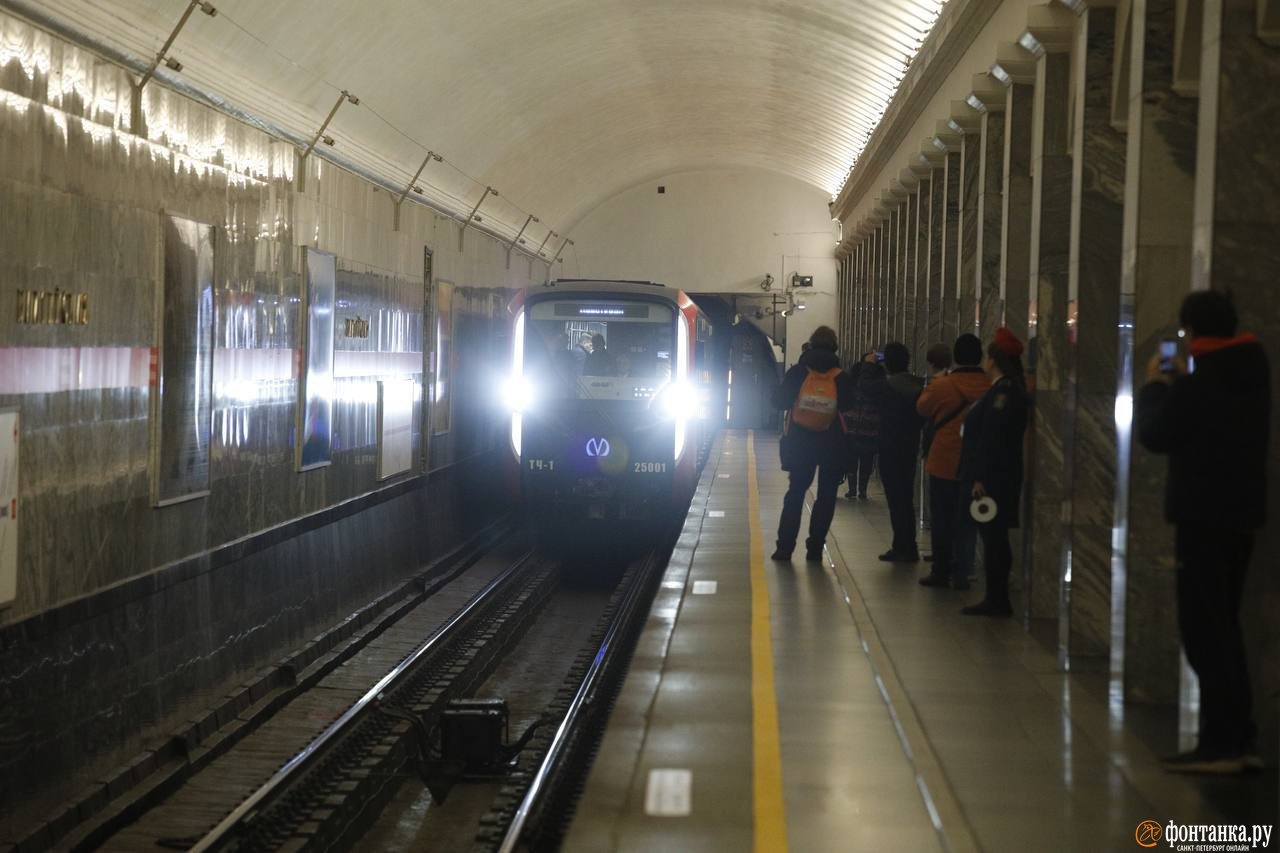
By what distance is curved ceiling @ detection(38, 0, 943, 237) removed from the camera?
12.8 metres

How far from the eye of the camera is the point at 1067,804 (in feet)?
19.8

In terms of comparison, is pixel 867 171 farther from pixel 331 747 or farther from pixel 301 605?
pixel 331 747

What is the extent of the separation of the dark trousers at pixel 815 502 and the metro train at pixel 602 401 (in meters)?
4.86

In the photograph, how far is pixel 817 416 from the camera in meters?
12.7

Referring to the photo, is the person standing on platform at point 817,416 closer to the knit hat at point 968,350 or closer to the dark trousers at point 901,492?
the dark trousers at point 901,492

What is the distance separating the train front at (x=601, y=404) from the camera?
59.5 ft

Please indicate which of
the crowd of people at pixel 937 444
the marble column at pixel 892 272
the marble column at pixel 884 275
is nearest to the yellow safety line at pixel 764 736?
the crowd of people at pixel 937 444

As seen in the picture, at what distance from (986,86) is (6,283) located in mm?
9526

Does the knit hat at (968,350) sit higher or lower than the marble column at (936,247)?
lower

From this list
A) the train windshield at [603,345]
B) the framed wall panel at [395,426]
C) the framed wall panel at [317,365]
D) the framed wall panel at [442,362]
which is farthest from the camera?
the framed wall panel at [442,362]

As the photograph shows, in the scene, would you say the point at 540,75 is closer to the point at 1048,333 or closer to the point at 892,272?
the point at 892,272

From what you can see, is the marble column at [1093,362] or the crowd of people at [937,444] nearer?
the marble column at [1093,362]

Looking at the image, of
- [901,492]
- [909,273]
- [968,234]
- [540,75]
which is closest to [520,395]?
[968,234]

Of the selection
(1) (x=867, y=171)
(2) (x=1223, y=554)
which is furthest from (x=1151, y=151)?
(1) (x=867, y=171)
